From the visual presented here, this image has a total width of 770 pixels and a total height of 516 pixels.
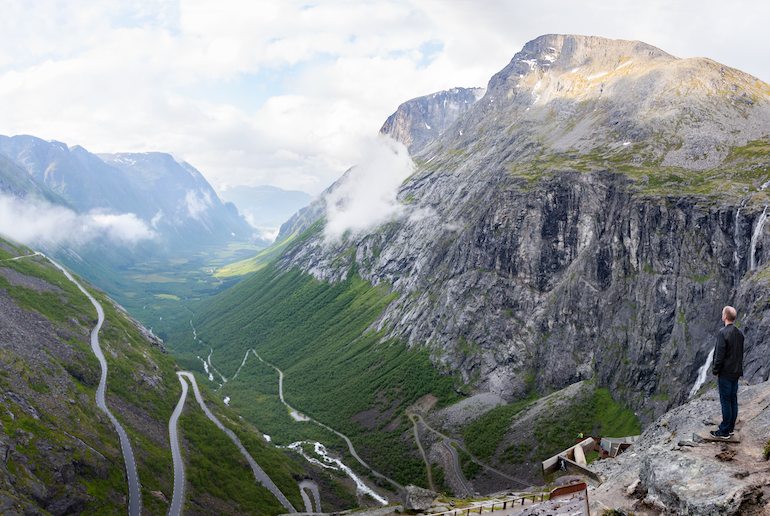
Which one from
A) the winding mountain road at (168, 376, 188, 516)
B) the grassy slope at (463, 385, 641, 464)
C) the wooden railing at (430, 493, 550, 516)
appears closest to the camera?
the wooden railing at (430, 493, 550, 516)

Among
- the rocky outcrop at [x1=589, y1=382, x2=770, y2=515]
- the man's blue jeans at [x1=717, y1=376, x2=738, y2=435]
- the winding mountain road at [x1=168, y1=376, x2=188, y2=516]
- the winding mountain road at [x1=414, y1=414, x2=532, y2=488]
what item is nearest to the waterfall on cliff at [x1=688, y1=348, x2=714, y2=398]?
the winding mountain road at [x1=414, y1=414, x2=532, y2=488]

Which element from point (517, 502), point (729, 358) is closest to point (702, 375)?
point (517, 502)

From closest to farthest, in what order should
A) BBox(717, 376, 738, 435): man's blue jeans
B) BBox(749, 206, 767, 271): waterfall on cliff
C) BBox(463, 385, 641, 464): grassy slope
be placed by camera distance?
BBox(717, 376, 738, 435): man's blue jeans, BBox(749, 206, 767, 271): waterfall on cliff, BBox(463, 385, 641, 464): grassy slope

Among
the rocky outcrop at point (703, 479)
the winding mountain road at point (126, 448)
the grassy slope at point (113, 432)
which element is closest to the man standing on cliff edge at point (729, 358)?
the rocky outcrop at point (703, 479)

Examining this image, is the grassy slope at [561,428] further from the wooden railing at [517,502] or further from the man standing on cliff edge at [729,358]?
the man standing on cliff edge at [729,358]

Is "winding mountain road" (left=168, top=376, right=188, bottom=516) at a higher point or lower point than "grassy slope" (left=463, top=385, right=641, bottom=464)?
higher

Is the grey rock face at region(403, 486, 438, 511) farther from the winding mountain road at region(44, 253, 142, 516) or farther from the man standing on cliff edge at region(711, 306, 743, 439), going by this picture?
the winding mountain road at region(44, 253, 142, 516)

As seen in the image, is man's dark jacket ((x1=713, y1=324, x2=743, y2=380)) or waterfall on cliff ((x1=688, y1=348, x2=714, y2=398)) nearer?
man's dark jacket ((x1=713, y1=324, x2=743, y2=380))
